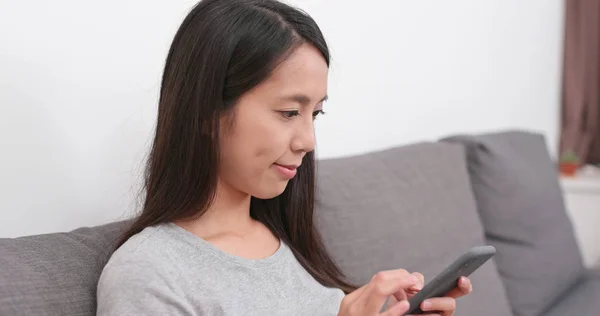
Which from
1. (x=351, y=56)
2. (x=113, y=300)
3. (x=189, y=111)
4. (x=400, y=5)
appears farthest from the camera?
(x=400, y=5)

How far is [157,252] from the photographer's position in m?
1.03

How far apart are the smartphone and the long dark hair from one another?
0.33m

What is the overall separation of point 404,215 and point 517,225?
22.5 inches

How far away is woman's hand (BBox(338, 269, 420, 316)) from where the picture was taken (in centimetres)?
100

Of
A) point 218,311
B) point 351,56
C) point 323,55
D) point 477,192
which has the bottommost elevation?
point 477,192

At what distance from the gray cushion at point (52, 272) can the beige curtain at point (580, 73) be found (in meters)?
2.56

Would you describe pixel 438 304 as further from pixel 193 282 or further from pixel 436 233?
pixel 436 233

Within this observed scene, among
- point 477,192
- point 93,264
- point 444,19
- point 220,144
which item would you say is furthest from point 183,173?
point 444,19

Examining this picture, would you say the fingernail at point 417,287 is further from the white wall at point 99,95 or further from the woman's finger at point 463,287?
the white wall at point 99,95

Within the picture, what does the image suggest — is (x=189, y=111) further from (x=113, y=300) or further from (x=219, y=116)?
(x=113, y=300)

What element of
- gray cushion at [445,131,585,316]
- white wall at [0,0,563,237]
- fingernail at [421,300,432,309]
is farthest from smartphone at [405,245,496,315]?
gray cushion at [445,131,585,316]

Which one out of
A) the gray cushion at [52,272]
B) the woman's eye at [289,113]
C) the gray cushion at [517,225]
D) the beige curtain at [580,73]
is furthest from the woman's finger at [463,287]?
the beige curtain at [580,73]

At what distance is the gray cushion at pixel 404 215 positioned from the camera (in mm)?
1504

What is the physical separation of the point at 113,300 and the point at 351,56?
3.95 ft
